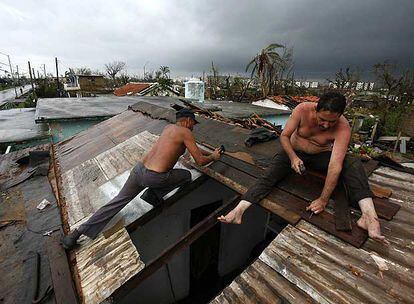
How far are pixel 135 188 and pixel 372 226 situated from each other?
2836 millimetres

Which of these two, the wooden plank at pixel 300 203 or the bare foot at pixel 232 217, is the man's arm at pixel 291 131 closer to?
the wooden plank at pixel 300 203

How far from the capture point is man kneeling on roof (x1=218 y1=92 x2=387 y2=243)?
2.45 metres

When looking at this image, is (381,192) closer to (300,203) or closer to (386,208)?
(386,208)

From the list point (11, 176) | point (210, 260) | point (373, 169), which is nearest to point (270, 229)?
point (210, 260)

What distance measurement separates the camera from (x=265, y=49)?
25.3 meters

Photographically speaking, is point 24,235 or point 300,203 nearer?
point 300,203

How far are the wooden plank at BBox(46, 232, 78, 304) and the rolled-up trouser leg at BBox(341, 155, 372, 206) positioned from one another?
3.05 m

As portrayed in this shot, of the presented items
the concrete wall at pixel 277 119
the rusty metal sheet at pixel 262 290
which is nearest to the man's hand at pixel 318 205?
the rusty metal sheet at pixel 262 290

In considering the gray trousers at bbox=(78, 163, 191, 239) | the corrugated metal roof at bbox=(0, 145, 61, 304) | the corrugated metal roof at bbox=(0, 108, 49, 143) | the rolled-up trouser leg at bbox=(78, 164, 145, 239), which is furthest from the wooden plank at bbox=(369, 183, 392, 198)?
the corrugated metal roof at bbox=(0, 108, 49, 143)

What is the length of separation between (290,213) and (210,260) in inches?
165

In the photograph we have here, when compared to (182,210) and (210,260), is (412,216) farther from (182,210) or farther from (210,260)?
(210,260)

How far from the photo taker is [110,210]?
3.17m

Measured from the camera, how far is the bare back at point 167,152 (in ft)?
11.0

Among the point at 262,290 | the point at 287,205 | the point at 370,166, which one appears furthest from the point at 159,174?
the point at 370,166
